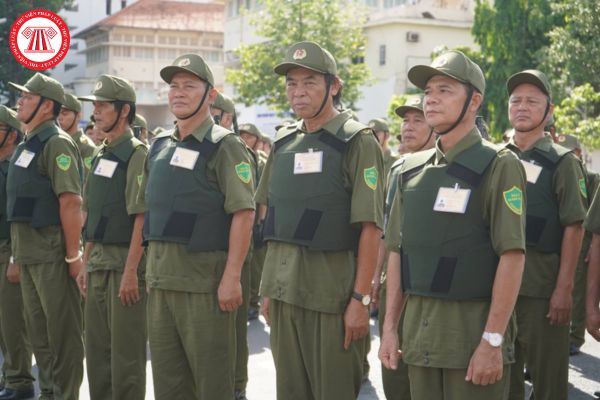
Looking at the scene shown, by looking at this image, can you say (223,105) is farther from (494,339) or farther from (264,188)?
(494,339)

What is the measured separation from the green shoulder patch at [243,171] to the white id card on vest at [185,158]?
26 centimetres

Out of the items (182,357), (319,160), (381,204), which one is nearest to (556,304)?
(381,204)

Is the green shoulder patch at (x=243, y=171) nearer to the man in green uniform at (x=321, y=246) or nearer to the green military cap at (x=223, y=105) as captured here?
the man in green uniform at (x=321, y=246)

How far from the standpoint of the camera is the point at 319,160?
15.7ft

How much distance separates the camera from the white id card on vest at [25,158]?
21.1 ft

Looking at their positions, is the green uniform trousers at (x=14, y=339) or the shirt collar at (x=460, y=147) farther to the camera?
the green uniform trousers at (x=14, y=339)

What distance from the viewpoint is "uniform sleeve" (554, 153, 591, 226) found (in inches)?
215

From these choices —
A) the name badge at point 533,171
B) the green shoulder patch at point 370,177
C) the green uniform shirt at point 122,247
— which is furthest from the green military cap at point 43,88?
the name badge at point 533,171

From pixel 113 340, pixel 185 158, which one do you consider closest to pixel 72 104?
pixel 113 340

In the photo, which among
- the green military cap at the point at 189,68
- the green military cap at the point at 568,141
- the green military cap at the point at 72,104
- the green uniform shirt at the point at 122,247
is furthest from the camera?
the green military cap at the point at 568,141

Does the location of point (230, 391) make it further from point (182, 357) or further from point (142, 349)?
point (142, 349)

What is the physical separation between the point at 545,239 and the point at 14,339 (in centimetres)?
440

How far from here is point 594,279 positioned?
5.47 m

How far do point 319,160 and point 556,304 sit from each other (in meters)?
1.94
